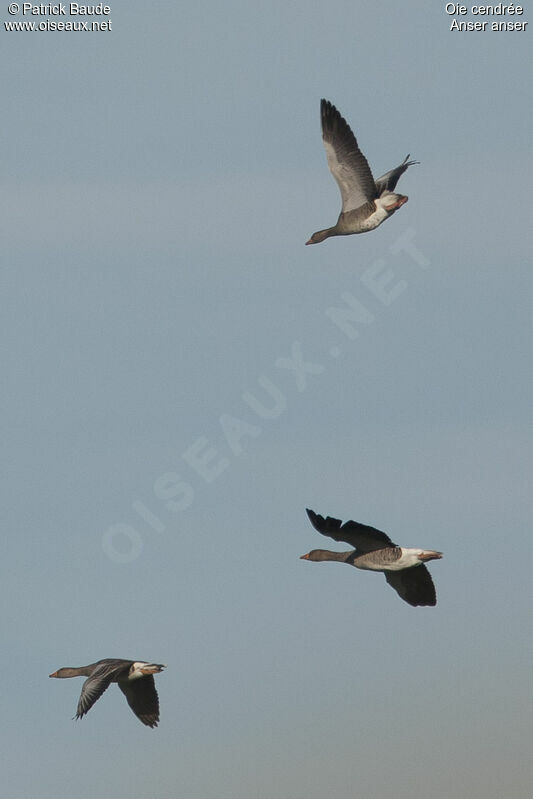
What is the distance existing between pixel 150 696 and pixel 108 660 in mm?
1199

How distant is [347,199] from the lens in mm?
45469

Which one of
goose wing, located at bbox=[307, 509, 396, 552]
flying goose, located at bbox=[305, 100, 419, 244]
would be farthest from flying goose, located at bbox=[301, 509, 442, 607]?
flying goose, located at bbox=[305, 100, 419, 244]

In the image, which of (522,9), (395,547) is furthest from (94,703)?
(522,9)

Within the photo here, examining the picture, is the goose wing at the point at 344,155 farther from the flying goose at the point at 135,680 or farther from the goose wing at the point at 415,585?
the flying goose at the point at 135,680

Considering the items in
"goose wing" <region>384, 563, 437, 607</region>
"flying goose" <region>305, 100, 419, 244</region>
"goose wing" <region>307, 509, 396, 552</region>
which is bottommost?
"goose wing" <region>384, 563, 437, 607</region>

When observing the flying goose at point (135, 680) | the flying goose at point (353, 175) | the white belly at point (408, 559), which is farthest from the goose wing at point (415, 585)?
the flying goose at point (353, 175)

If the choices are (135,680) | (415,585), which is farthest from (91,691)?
(415,585)

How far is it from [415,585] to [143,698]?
6.39 meters

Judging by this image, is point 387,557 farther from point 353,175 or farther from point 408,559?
point 353,175

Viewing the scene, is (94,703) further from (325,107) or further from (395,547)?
(325,107)

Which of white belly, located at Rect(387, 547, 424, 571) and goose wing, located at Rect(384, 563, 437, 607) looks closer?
white belly, located at Rect(387, 547, 424, 571)

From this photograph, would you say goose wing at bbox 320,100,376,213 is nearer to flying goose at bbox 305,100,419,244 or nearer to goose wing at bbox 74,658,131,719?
flying goose at bbox 305,100,419,244

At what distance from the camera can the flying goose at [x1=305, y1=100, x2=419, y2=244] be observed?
44656 millimetres

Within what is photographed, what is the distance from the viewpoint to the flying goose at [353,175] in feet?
147
